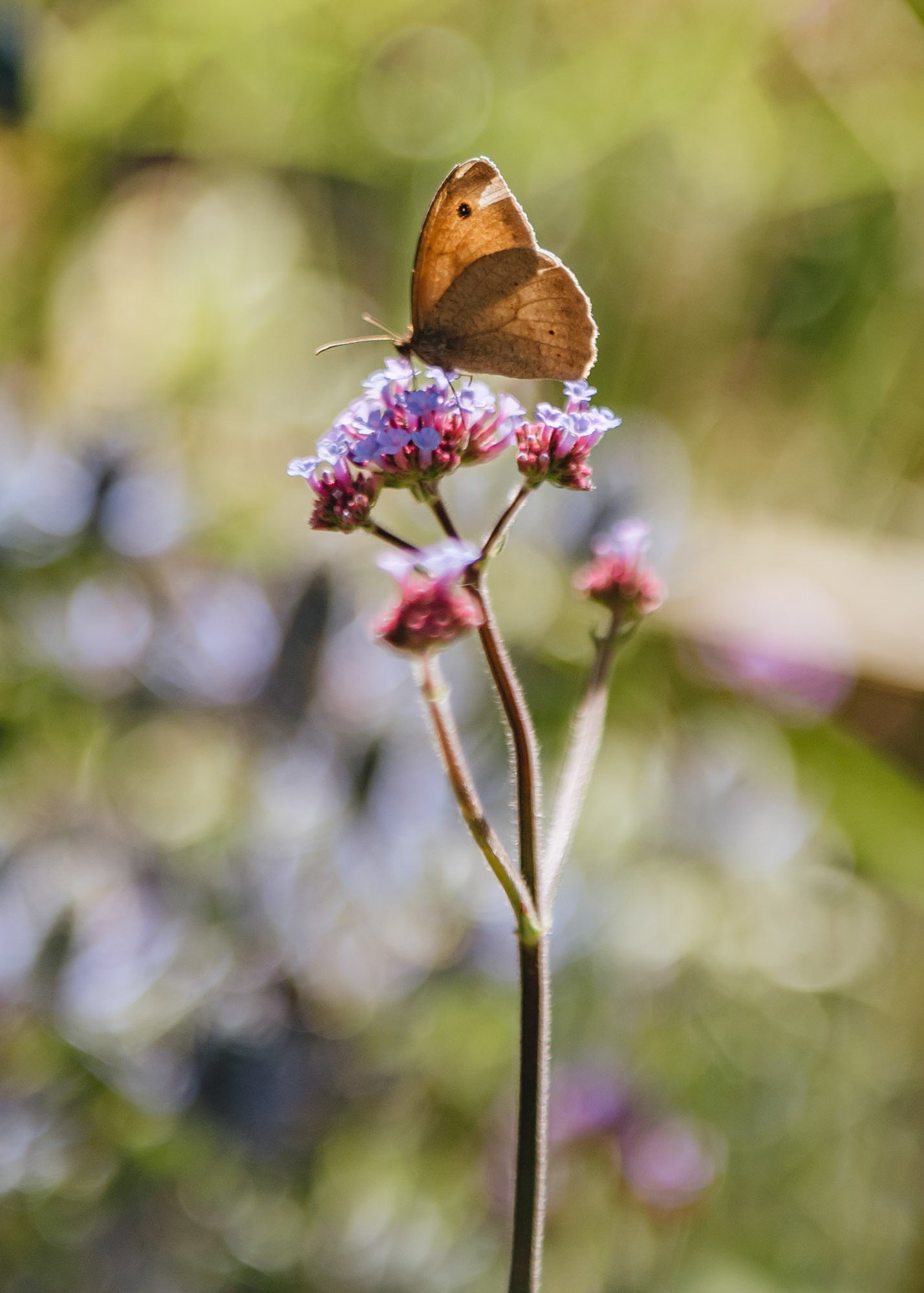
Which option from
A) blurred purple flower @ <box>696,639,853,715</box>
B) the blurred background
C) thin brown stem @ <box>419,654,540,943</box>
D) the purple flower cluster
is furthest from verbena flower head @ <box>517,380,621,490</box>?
blurred purple flower @ <box>696,639,853,715</box>

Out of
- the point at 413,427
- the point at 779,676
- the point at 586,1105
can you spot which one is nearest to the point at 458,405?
A: the point at 413,427

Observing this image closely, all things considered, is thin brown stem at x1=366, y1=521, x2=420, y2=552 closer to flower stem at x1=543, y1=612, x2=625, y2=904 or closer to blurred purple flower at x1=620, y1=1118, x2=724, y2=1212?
flower stem at x1=543, y1=612, x2=625, y2=904

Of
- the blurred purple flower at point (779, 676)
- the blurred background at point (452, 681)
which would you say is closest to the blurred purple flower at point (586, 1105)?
the blurred background at point (452, 681)

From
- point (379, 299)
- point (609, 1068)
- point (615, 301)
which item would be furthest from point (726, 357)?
point (609, 1068)

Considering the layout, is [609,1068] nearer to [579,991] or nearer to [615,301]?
[579,991]

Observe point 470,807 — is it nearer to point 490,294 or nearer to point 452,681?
point 490,294

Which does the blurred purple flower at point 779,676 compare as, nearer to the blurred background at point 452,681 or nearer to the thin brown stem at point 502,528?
→ the blurred background at point 452,681

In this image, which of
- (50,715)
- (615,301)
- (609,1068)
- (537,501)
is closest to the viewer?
(609,1068)
